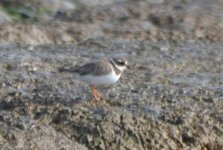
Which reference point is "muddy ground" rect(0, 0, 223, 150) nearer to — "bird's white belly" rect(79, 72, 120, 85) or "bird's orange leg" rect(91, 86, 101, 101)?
"bird's orange leg" rect(91, 86, 101, 101)

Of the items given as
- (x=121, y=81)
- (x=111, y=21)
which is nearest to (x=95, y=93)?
(x=121, y=81)

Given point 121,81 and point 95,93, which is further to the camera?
point 121,81

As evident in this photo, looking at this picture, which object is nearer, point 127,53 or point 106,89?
point 106,89

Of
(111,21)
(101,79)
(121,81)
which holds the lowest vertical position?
(111,21)

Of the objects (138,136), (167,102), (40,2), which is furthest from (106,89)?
(40,2)

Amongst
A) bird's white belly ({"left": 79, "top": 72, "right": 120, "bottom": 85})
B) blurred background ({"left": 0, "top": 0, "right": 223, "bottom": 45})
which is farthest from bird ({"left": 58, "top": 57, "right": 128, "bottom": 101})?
blurred background ({"left": 0, "top": 0, "right": 223, "bottom": 45})

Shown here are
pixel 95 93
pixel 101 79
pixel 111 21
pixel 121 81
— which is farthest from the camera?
pixel 111 21

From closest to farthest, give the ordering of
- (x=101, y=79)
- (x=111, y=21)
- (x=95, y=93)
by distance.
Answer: (x=101, y=79)
(x=95, y=93)
(x=111, y=21)

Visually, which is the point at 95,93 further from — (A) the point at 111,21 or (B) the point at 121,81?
(A) the point at 111,21

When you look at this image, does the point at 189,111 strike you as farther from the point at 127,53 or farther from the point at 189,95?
the point at 127,53
